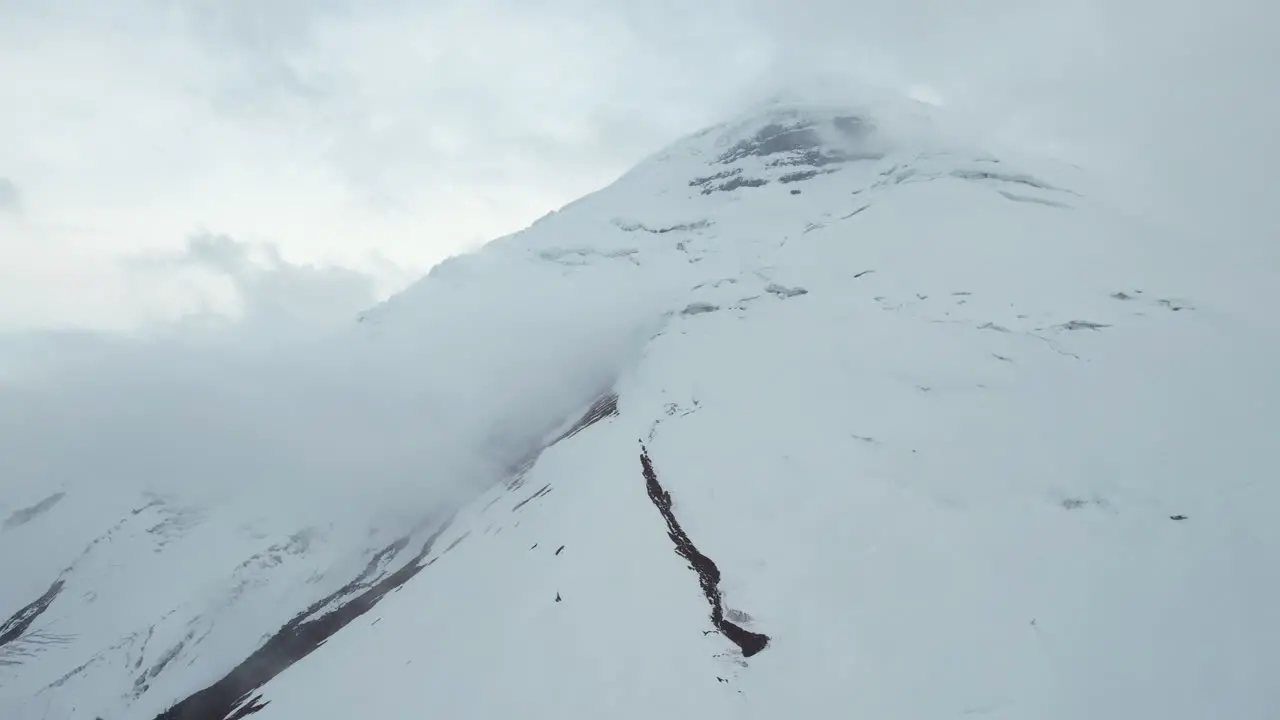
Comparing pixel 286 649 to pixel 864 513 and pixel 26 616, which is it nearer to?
pixel 864 513

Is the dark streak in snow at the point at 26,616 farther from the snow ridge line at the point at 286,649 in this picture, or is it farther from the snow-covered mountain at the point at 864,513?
the snow ridge line at the point at 286,649

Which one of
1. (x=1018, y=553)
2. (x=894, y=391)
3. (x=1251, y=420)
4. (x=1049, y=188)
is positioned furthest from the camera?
(x=1049, y=188)

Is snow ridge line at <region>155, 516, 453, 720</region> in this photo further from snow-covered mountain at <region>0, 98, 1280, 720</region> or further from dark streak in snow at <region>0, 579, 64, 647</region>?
dark streak in snow at <region>0, 579, 64, 647</region>

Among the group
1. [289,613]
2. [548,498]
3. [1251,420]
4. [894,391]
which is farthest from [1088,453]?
[289,613]

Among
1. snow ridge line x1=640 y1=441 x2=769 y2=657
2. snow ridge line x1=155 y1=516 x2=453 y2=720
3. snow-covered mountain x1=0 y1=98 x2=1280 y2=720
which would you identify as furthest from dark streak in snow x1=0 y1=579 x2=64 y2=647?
snow ridge line x1=640 y1=441 x2=769 y2=657

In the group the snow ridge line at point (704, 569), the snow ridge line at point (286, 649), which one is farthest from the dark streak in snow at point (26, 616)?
the snow ridge line at point (704, 569)

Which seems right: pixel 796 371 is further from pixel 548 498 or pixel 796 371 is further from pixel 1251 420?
pixel 1251 420
